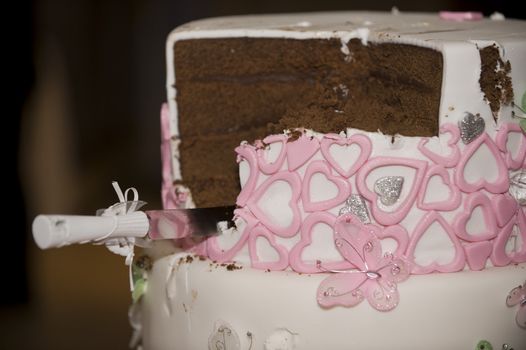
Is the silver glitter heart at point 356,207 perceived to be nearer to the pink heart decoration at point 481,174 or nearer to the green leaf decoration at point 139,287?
the pink heart decoration at point 481,174

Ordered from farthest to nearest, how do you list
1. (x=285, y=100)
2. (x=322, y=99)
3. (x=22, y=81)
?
(x=22, y=81) → (x=285, y=100) → (x=322, y=99)

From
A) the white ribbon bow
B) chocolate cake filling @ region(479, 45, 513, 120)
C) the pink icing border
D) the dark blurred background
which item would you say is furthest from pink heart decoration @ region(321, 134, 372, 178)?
the dark blurred background

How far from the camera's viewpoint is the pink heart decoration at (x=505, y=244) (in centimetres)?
278

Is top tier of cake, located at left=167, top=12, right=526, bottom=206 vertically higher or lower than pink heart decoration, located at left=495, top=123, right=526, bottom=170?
higher

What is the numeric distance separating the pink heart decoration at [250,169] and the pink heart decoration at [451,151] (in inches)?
18.8

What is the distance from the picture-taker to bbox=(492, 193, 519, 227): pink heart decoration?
9.04 feet

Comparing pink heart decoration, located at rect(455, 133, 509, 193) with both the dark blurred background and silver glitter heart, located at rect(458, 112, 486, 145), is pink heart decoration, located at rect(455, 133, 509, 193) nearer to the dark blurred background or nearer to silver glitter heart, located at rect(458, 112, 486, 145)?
silver glitter heart, located at rect(458, 112, 486, 145)

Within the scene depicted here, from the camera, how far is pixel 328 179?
2693 mm

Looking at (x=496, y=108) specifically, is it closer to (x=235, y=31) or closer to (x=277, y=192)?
(x=277, y=192)

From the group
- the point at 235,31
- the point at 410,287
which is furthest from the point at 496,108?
the point at 235,31

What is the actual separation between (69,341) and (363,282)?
2.62 m

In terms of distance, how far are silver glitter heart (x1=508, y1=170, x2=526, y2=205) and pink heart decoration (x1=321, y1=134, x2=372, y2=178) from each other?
0.48 m

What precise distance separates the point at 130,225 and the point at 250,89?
1101 mm

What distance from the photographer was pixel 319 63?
346 centimetres
